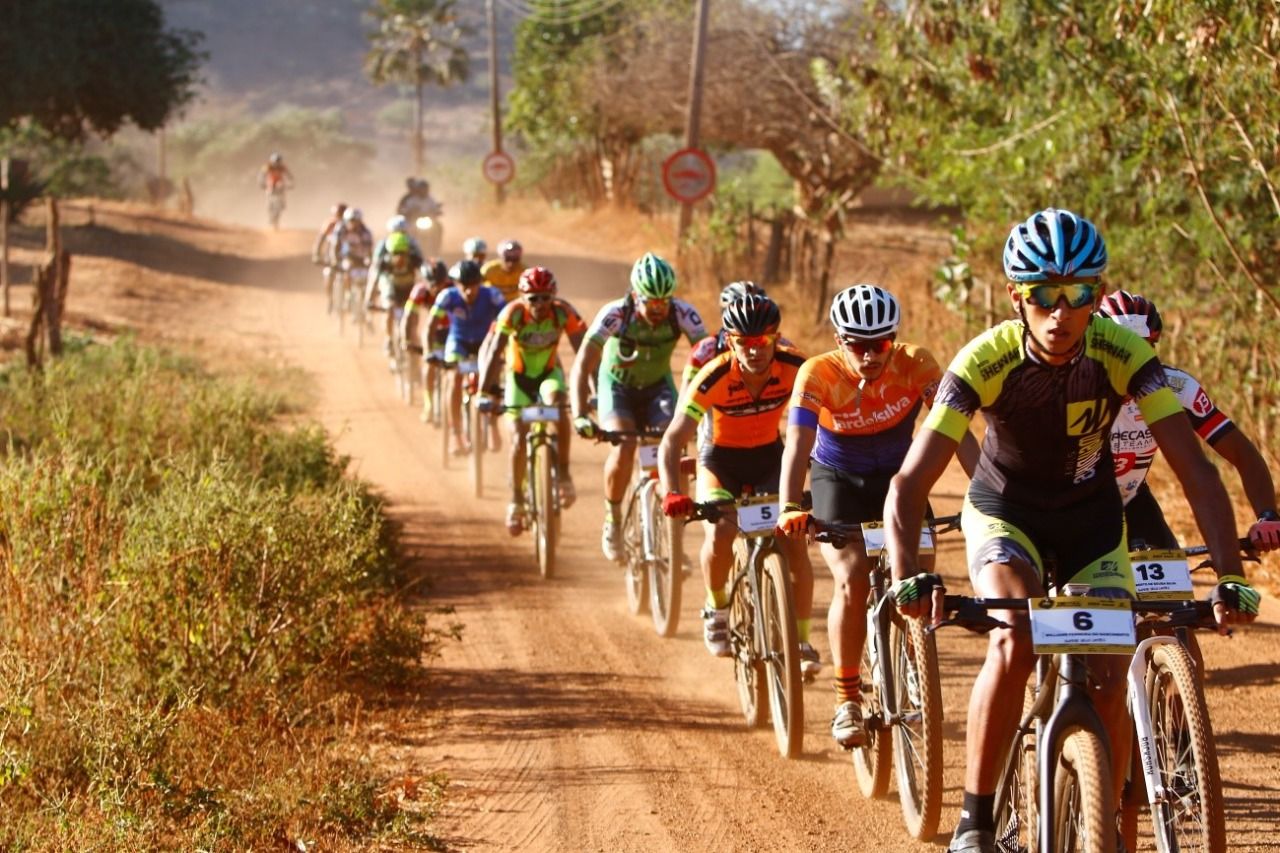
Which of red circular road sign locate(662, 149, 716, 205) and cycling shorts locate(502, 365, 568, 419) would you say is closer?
cycling shorts locate(502, 365, 568, 419)

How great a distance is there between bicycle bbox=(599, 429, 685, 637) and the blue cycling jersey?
5083mm

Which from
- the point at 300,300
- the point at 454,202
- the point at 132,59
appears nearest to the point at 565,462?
the point at 300,300

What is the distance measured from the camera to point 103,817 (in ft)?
19.5

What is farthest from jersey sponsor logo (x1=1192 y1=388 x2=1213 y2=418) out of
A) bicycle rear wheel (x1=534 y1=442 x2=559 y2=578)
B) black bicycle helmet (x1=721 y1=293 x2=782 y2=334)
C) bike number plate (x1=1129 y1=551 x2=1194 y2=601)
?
bicycle rear wheel (x1=534 y1=442 x2=559 y2=578)

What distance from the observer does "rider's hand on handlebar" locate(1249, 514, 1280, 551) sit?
16.1 ft

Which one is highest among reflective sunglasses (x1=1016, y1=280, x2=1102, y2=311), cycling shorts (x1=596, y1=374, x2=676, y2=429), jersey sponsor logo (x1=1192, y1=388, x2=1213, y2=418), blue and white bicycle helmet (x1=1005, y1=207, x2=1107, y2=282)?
blue and white bicycle helmet (x1=1005, y1=207, x2=1107, y2=282)

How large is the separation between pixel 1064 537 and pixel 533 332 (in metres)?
7.45

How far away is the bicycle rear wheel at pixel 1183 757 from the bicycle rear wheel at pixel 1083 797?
416 millimetres

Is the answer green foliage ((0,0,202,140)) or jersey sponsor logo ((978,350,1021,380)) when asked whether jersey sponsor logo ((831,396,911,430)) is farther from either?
green foliage ((0,0,202,140))

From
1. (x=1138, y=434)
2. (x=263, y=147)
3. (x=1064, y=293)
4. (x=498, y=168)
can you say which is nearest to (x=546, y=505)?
(x=1138, y=434)

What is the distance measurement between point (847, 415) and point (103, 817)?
362 centimetres

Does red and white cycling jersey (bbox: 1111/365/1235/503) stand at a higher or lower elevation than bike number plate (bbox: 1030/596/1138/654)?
higher

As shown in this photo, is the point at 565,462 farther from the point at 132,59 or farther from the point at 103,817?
the point at 132,59

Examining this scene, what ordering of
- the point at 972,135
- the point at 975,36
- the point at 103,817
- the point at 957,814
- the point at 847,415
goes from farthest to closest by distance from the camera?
the point at 972,135 < the point at 975,36 < the point at 847,415 < the point at 957,814 < the point at 103,817
